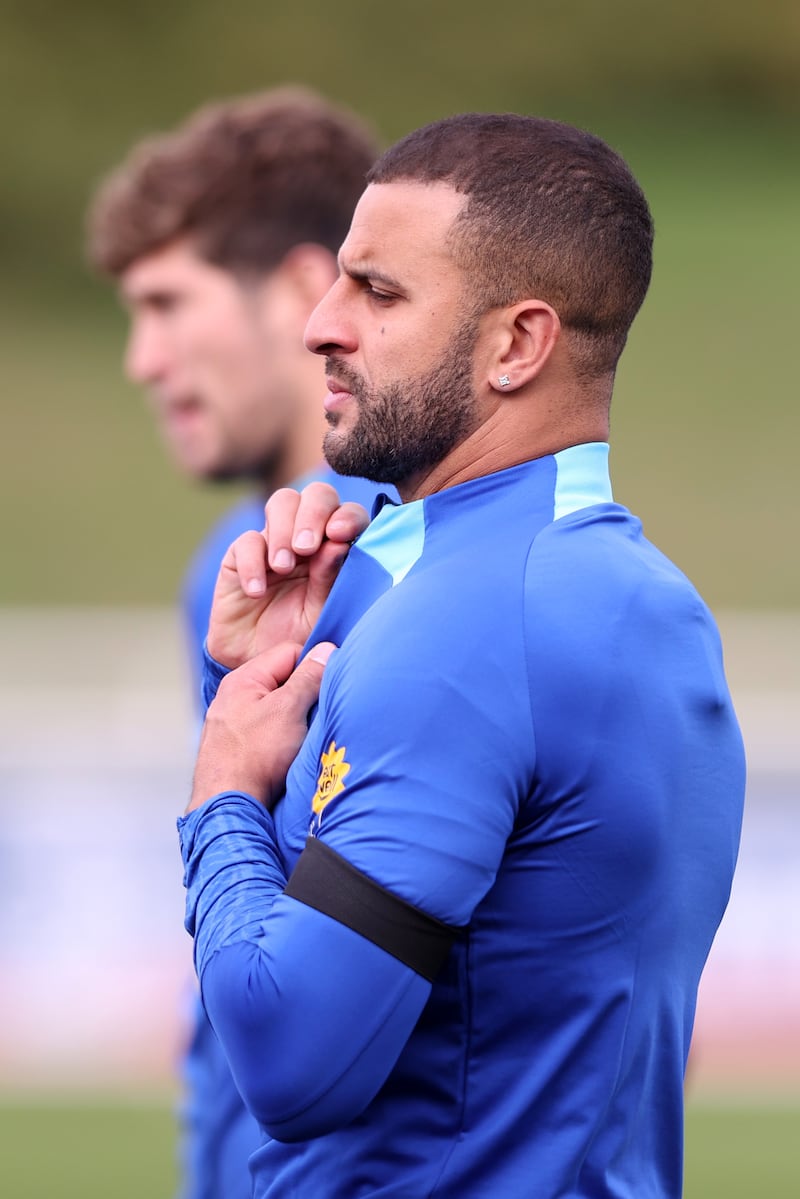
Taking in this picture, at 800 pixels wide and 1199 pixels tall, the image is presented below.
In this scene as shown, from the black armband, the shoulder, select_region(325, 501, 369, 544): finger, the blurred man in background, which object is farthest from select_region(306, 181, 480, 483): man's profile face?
the blurred man in background

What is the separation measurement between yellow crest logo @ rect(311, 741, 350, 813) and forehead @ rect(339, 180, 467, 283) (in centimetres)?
50

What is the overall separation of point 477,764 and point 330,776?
0.51 ft

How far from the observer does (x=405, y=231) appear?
66.6 inches

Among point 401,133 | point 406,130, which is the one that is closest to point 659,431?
point 401,133

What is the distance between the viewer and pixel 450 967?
1.56 m

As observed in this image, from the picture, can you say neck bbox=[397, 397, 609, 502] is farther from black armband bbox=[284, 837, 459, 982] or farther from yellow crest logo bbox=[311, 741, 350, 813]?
black armband bbox=[284, 837, 459, 982]

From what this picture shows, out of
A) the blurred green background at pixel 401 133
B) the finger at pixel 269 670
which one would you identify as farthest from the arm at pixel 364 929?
the blurred green background at pixel 401 133

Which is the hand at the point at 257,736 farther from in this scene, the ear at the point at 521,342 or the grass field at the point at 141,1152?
the grass field at the point at 141,1152

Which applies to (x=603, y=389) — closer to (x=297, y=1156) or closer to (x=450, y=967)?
(x=450, y=967)

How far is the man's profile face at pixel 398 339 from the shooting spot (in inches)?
66.1

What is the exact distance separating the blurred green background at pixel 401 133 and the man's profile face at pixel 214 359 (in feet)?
12.2

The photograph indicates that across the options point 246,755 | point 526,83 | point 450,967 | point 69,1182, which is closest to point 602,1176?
point 450,967

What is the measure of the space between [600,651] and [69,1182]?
4.66m

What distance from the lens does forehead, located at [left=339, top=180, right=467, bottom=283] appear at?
1676 millimetres
